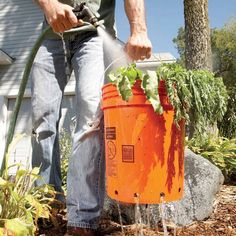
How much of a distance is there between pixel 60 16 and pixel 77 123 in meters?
0.61

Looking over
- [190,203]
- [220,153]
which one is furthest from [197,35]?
[190,203]

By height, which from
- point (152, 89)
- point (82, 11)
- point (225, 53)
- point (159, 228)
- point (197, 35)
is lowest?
point (159, 228)

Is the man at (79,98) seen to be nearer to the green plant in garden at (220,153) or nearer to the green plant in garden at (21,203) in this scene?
the green plant in garden at (21,203)

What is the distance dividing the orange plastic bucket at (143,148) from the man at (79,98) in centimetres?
30

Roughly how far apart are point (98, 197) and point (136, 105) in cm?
64

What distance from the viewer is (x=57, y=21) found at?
7.05 ft

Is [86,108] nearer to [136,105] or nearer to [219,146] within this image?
[136,105]

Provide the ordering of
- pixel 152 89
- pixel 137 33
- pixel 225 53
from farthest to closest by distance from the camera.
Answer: pixel 225 53 < pixel 137 33 < pixel 152 89

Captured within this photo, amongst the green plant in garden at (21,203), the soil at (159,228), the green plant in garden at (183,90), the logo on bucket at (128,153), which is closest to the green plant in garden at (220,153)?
the soil at (159,228)

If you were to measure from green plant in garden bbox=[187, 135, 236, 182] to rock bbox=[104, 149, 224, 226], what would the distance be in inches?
43.8

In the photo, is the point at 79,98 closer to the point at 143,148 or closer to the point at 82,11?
the point at 82,11

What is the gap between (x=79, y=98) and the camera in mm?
2379

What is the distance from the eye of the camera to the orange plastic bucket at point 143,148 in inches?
75.9

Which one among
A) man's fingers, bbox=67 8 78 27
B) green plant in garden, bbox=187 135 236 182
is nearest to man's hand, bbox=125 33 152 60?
man's fingers, bbox=67 8 78 27
